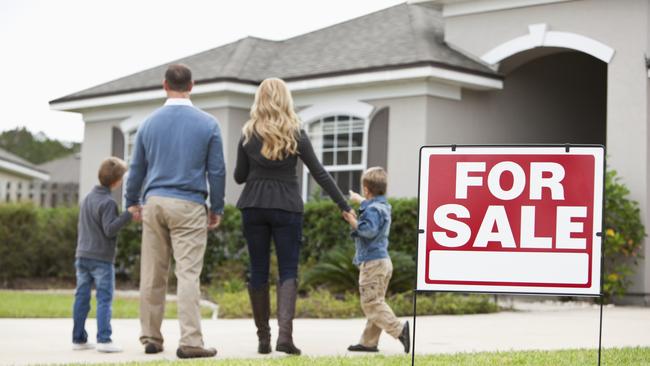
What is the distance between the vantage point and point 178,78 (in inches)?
299

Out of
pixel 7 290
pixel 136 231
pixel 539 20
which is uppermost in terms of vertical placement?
pixel 539 20

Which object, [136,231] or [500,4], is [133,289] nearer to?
[136,231]

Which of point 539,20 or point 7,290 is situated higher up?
point 539,20

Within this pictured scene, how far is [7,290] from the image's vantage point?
17016mm

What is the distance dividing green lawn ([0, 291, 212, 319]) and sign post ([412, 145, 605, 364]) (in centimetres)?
669

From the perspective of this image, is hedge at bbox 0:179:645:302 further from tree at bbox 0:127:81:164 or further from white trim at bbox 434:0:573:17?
tree at bbox 0:127:81:164

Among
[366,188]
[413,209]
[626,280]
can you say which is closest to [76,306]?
[366,188]

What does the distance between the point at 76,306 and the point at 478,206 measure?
3.71 meters

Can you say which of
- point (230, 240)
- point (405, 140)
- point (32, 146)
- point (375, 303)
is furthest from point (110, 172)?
point (32, 146)

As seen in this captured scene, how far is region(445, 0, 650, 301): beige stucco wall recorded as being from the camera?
46.2 ft

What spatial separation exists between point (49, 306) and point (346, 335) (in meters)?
5.28

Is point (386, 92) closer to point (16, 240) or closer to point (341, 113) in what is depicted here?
point (341, 113)

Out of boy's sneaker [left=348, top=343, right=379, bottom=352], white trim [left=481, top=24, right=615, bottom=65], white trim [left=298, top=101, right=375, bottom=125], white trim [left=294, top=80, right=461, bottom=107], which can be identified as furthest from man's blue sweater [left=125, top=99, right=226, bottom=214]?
white trim [left=298, top=101, right=375, bottom=125]

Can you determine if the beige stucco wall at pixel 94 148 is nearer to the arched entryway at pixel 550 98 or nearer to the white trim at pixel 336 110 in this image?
the white trim at pixel 336 110
